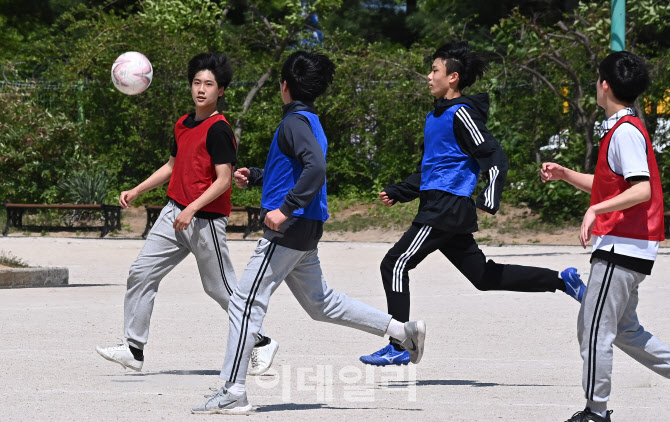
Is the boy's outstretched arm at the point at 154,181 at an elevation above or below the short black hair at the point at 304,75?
below

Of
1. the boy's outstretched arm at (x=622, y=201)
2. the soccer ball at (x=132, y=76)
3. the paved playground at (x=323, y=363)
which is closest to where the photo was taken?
the boy's outstretched arm at (x=622, y=201)

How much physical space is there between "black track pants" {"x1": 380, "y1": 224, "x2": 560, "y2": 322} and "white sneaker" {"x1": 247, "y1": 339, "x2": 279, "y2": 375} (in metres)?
0.73

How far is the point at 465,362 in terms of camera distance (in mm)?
6594

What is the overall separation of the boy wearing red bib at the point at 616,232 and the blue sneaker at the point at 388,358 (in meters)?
1.64

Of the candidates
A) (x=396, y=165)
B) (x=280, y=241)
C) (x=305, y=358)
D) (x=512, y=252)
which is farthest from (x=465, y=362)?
(x=396, y=165)

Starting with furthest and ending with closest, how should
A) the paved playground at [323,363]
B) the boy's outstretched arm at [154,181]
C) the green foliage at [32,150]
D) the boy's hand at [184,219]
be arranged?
the green foliage at [32,150] → the boy's outstretched arm at [154,181] → the boy's hand at [184,219] → the paved playground at [323,363]

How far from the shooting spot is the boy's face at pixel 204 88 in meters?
6.10

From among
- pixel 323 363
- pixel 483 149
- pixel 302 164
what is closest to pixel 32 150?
pixel 323 363

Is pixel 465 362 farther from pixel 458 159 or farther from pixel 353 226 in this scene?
pixel 353 226

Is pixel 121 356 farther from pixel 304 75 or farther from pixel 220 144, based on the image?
pixel 304 75

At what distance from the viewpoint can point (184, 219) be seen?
5.83m

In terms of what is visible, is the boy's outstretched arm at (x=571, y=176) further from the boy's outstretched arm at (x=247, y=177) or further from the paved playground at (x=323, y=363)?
the boy's outstretched arm at (x=247, y=177)

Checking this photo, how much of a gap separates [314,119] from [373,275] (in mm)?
7299

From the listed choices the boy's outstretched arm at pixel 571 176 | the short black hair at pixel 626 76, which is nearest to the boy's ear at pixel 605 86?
the short black hair at pixel 626 76
